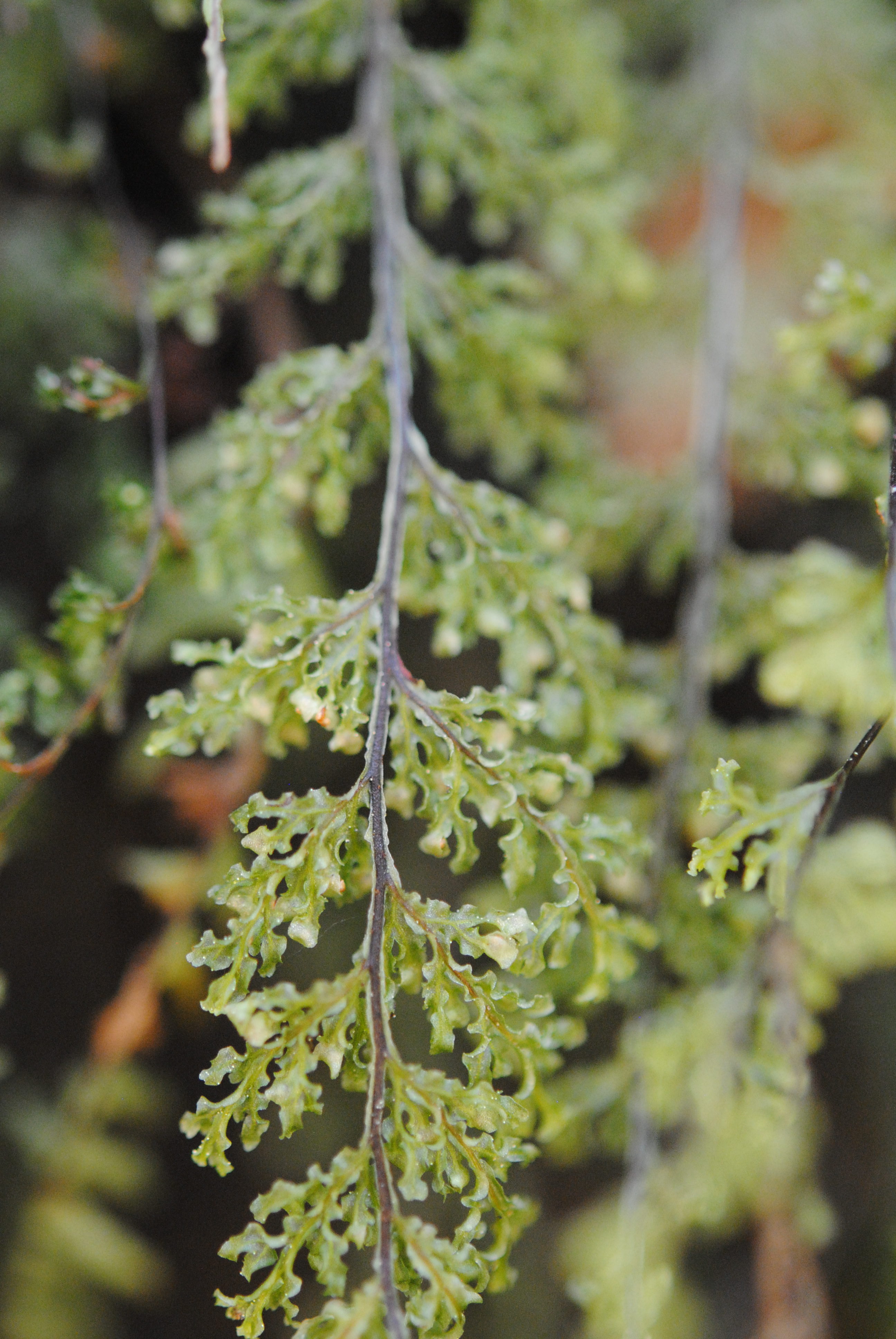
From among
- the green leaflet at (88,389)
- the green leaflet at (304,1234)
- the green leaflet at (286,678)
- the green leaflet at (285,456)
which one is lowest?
the green leaflet at (304,1234)

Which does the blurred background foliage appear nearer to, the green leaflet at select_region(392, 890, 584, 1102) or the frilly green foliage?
the frilly green foliage

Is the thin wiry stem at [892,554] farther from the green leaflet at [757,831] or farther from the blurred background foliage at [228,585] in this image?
the blurred background foliage at [228,585]

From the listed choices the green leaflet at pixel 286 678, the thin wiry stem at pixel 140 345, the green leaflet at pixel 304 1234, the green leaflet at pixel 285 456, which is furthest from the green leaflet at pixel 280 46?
the green leaflet at pixel 304 1234

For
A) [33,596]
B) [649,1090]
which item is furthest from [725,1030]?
[33,596]

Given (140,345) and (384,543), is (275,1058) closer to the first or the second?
(384,543)

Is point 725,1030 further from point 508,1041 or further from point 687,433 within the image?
point 687,433

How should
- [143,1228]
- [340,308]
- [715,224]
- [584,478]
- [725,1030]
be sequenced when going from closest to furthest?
1. [725,1030]
2. [584,478]
3. [715,224]
4. [143,1228]
5. [340,308]

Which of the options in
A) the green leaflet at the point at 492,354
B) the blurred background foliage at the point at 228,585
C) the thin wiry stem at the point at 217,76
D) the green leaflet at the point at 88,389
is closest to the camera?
the thin wiry stem at the point at 217,76

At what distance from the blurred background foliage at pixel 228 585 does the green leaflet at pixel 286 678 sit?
30.3 inches

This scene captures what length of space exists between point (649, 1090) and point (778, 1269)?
0.96m

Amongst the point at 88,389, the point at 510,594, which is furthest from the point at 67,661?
the point at 510,594

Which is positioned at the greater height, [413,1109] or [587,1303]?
[413,1109]

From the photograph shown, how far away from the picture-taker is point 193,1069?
2.26 metres

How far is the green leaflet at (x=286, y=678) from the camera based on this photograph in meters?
1.04
